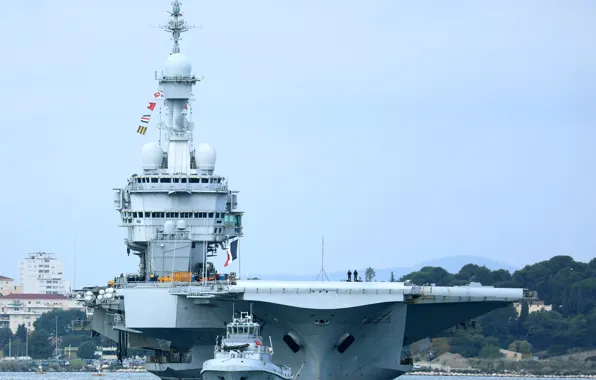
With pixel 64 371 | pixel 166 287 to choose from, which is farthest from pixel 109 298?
pixel 64 371

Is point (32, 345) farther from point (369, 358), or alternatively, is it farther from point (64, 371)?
point (369, 358)

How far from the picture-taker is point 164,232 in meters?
56.5

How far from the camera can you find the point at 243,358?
141 ft

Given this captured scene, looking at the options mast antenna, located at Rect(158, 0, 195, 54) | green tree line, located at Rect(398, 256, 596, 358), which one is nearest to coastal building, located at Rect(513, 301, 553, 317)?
green tree line, located at Rect(398, 256, 596, 358)

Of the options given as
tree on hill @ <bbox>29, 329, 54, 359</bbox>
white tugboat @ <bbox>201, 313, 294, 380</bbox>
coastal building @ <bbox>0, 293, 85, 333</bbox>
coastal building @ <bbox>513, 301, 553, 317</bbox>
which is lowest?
white tugboat @ <bbox>201, 313, 294, 380</bbox>

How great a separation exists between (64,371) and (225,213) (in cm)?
7049

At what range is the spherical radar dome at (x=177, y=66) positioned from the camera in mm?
59531

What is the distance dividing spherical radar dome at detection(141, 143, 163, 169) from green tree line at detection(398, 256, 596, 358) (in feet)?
123

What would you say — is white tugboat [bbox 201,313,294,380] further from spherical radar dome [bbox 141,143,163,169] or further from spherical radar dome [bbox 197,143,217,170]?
spherical radar dome [bbox 141,143,163,169]

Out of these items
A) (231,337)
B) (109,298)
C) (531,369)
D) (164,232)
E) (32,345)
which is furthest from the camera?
(32,345)

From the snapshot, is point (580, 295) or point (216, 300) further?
point (580, 295)

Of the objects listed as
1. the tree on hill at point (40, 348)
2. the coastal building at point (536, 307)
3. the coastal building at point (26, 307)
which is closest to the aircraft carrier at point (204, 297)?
the coastal building at point (536, 307)

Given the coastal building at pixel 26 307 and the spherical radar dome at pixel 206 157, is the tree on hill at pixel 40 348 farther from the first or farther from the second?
the spherical radar dome at pixel 206 157

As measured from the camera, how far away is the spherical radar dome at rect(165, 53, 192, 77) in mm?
59531
